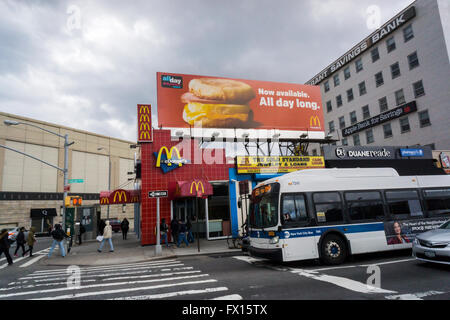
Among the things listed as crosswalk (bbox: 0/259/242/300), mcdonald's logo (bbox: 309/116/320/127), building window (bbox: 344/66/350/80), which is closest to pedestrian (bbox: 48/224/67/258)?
crosswalk (bbox: 0/259/242/300)

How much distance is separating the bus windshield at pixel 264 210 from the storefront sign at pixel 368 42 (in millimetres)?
31326

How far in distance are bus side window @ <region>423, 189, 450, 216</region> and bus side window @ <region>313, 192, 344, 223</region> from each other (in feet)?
13.9

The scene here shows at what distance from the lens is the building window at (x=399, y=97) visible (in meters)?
30.2

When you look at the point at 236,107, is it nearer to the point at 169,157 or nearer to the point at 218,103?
the point at 218,103

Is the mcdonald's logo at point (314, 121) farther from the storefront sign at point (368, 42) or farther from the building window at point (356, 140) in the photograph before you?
the storefront sign at point (368, 42)

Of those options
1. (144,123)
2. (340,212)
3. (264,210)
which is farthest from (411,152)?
(144,123)

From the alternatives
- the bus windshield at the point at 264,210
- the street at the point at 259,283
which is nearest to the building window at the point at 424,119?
the street at the point at 259,283

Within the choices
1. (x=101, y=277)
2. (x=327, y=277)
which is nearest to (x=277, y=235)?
(x=327, y=277)

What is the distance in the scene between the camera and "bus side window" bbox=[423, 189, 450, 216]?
10.8 m

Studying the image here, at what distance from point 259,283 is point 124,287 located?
3544 millimetres

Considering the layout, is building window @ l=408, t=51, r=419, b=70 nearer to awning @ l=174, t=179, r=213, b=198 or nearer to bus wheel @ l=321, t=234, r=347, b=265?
awning @ l=174, t=179, r=213, b=198
